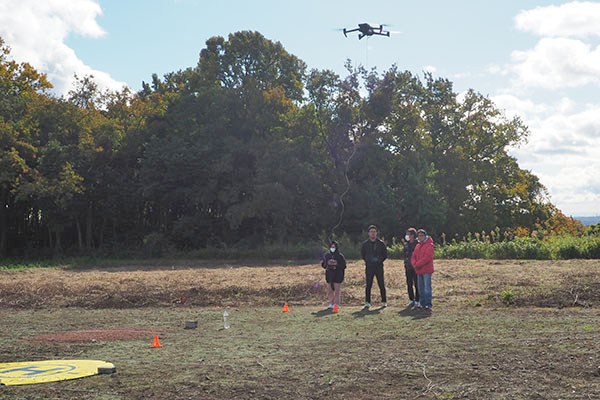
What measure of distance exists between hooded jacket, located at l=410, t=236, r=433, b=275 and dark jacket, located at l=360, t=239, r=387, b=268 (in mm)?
842

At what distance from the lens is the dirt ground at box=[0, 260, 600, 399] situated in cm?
752

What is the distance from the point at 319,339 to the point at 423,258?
14.9 feet

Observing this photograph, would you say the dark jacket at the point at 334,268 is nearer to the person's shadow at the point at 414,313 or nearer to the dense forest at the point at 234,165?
the person's shadow at the point at 414,313

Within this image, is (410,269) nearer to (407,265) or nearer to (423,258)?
(407,265)

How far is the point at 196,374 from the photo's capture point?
27.5 feet

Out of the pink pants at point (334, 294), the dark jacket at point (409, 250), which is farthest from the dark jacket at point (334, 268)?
the dark jacket at point (409, 250)

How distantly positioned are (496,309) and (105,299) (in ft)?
37.6

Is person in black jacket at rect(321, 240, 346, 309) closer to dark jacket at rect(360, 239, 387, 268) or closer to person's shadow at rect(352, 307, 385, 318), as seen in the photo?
dark jacket at rect(360, 239, 387, 268)

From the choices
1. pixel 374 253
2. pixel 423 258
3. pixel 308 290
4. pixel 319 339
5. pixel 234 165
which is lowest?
pixel 319 339

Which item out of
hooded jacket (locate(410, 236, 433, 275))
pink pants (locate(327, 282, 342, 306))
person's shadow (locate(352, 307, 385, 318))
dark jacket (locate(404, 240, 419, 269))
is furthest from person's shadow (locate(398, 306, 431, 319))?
pink pants (locate(327, 282, 342, 306))

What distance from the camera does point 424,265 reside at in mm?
14781

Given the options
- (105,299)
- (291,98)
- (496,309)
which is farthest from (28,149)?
(496,309)

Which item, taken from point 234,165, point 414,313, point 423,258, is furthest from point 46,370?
point 234,165

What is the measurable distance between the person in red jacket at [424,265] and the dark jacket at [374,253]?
863 millimetres
